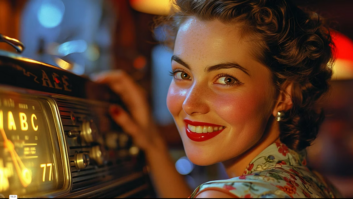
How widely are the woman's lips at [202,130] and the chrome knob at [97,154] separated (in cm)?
21

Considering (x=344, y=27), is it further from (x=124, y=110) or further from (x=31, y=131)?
(x=31, y=131)

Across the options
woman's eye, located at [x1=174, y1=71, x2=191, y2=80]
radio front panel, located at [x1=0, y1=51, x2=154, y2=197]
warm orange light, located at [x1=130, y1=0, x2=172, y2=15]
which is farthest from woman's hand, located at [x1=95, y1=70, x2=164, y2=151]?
warm orange light, located at [x1=130, y1=0, x2=172, y2=15]

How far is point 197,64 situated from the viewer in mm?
685

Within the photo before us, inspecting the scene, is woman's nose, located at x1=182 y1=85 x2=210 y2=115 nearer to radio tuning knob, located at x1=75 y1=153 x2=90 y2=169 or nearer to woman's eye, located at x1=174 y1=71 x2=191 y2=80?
woman's eye, located at x1=174 y1=71 x2=191 y2=80

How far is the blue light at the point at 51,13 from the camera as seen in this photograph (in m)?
1.43

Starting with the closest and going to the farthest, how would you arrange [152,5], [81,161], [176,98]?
1. [81,161]
2. [176,98]
3. [152,5]

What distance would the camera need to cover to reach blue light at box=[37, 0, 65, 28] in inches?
56.3

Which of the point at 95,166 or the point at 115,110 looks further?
the point at 115,110

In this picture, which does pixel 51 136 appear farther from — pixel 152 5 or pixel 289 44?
pixel 152 5

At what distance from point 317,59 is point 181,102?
1.08 feet

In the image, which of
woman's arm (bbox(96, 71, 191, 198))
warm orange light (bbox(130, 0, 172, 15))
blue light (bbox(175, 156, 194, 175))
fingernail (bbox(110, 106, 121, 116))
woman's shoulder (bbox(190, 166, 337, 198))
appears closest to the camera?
woman's shoulder (bbox(190, 166, 337, 198))

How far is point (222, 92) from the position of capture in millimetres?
680

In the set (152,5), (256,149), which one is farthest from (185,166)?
(256,149)

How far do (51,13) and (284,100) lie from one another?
1163 millimetres
